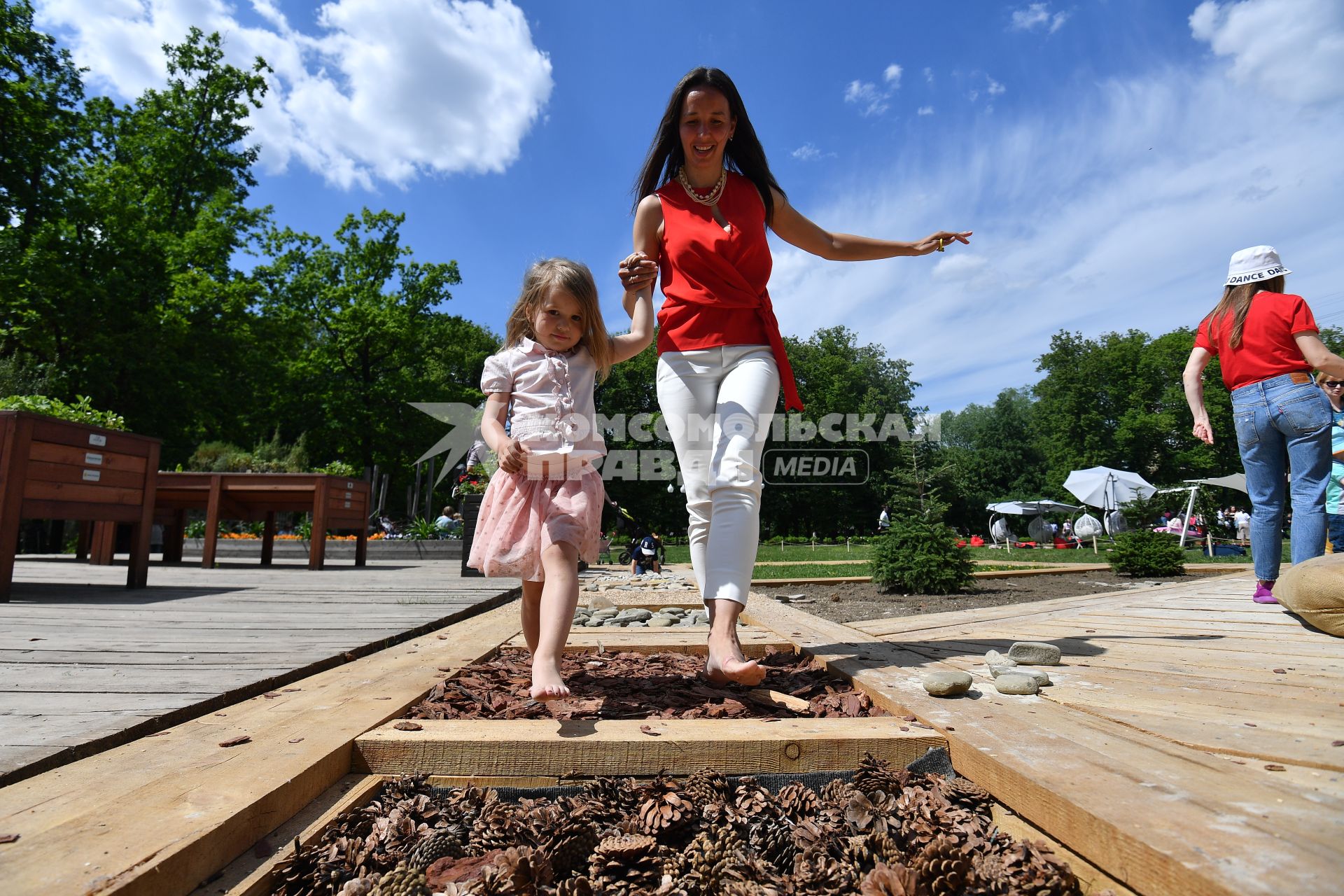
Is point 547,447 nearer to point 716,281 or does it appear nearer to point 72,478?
point 716,281

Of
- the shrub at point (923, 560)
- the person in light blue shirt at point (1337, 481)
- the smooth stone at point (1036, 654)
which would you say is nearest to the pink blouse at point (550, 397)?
the smooth stone at point (1036, 654)

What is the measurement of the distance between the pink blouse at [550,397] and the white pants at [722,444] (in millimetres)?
358

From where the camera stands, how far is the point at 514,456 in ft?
6.38

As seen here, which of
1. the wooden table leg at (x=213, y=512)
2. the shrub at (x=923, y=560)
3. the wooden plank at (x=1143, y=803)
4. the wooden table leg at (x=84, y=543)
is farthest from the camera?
the wooden table leg at (x=84, y=543)

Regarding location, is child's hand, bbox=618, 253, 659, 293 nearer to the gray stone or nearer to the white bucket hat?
the gray stone

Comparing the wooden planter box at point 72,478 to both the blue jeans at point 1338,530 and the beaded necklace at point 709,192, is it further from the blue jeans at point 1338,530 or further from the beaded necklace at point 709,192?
the blue jeans at point 1338,530

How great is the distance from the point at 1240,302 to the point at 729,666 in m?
3.90

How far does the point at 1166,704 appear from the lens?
5.17ft

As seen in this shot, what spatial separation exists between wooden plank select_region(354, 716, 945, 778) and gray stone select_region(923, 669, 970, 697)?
353mm

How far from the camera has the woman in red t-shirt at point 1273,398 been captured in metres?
3.57

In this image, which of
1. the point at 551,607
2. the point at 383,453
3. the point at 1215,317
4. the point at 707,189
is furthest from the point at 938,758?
the point at 383,453

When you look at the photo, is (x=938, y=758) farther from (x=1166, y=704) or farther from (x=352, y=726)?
(x=352, y=726)

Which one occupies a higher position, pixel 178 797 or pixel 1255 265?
pixel 1255 265

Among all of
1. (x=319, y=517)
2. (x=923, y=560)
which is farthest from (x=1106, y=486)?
(x=319, y=517)
